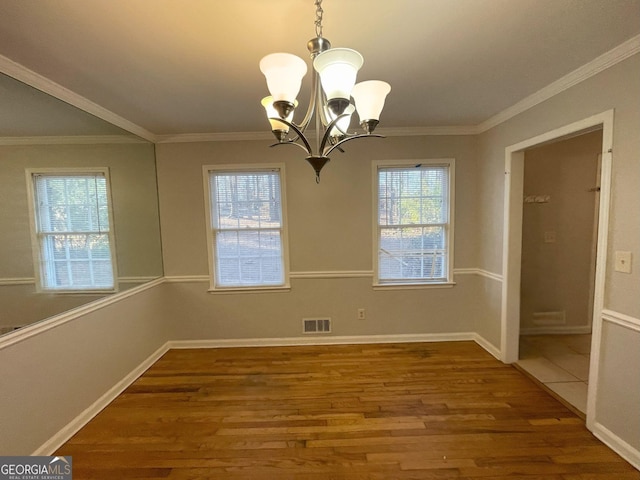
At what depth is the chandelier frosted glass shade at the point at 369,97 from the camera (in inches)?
47.2

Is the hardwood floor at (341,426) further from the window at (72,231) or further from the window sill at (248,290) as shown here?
the window at (72,231)

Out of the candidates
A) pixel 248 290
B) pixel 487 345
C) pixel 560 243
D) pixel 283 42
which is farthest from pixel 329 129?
pixel 560 243

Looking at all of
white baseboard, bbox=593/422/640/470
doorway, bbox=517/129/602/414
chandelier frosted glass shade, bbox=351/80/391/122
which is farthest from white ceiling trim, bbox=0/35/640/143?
white baseboard, bbox=593/422/640/470

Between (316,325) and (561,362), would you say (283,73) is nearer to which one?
(316,325)

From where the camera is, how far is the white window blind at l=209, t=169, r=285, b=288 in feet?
Answer: 10.1

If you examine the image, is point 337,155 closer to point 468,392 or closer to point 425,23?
point 425,23

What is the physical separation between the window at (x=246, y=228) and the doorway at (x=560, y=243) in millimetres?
2930

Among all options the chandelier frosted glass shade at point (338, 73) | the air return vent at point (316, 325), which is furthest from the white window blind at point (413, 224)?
the chandelier frosted glass shade at point (338, 73)

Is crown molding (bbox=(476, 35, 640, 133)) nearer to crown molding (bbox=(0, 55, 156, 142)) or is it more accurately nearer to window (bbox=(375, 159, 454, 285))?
window (bbox=(375, 159, 454, 285))

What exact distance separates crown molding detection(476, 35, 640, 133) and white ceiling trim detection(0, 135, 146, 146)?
12.1 feet

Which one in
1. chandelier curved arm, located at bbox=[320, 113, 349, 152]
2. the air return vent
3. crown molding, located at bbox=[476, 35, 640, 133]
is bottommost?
the air return vent

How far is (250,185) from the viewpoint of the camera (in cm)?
309

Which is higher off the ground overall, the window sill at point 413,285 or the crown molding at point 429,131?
the crown molding at point 429,131

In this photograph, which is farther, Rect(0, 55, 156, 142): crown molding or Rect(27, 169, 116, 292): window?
Rect(27, 169, 116, 292): window
